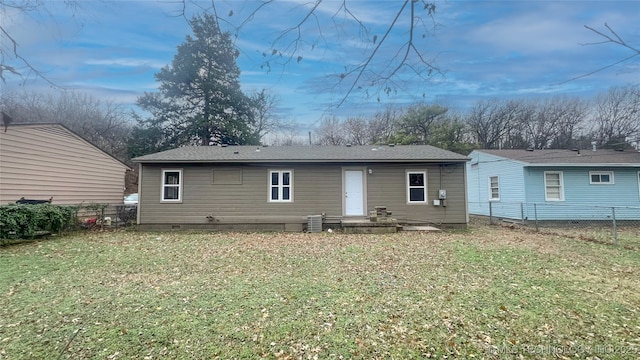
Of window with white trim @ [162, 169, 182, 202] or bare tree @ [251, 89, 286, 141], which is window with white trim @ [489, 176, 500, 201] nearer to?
window with white trim @ [162, 169, 182, 202]

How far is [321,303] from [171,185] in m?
9.53

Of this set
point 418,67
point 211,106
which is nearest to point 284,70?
point 418,67

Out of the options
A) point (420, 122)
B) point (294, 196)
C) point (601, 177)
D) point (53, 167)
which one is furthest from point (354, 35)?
point (420, 122)

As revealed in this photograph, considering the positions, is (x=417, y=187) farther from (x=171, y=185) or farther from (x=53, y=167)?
(x=53, y=167)

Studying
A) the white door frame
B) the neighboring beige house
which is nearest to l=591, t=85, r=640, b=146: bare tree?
the white door frame

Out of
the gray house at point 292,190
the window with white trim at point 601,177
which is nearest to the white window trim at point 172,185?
the gray house at point 292,190

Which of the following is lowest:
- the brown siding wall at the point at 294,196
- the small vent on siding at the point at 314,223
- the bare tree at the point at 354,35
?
the small vent on siding at the point at 314,223

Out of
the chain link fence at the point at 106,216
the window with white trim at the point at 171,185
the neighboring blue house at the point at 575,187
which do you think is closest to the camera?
the chain link fence at the point at 106,216

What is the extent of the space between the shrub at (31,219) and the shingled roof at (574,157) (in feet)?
56.6

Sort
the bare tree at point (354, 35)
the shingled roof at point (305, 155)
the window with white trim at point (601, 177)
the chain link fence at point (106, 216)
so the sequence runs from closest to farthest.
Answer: the bare tree at point (354, 35) < the chain link fence at point (106, 216) < the shingled roof at point (305, 155) < the window with white trim at point (601, 177)

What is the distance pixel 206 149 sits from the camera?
13430 millimetres

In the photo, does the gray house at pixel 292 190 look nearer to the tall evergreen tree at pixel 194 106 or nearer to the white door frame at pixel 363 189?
the white door frame at pixel 363 189

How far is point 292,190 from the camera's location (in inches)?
459

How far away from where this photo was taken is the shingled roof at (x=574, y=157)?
41.3 ft
